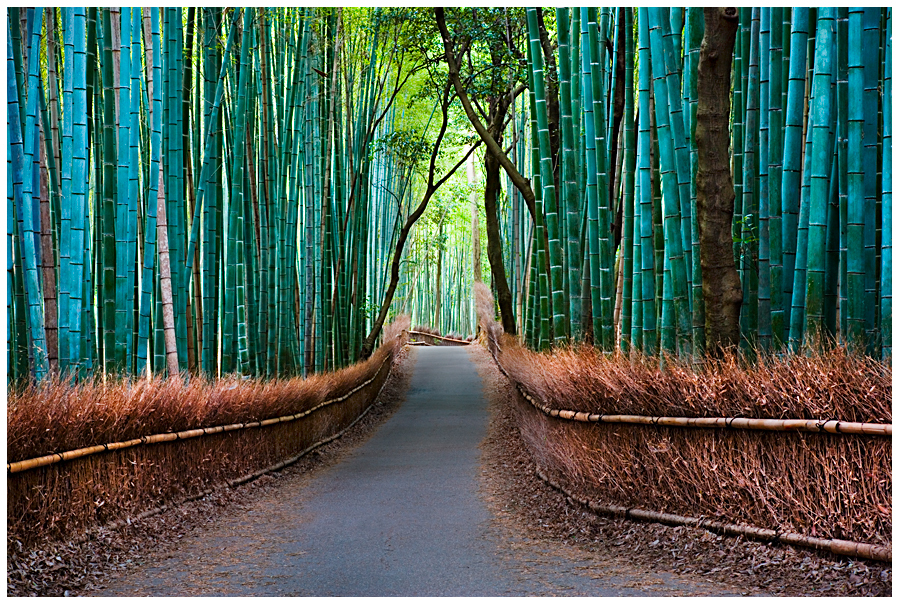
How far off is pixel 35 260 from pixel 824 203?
3.11 metres

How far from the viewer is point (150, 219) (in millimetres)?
4254

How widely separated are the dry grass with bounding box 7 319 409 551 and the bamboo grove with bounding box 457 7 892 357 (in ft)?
6.68

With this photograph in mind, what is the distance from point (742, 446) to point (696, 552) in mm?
393

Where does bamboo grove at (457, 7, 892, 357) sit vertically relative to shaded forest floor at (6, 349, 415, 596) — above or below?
above

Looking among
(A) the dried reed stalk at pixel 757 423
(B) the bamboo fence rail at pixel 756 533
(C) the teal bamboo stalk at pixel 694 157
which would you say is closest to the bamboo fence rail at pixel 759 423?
(A) the dried reed stalk at pixel 757 423

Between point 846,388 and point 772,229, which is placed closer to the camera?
point 846,388

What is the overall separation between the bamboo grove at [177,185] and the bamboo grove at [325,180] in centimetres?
2

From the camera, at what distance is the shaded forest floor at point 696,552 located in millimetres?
2291

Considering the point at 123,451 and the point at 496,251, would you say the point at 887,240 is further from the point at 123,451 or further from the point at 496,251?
the point at 496,251

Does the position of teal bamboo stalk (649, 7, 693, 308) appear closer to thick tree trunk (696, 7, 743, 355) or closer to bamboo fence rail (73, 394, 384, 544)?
thick tree trunk (696, 7, 743, 355)

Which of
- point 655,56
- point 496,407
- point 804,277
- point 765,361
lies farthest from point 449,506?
point 496,407

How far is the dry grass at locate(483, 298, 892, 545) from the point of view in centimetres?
236

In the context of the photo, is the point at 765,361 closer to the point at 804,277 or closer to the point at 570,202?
the point at 804,277

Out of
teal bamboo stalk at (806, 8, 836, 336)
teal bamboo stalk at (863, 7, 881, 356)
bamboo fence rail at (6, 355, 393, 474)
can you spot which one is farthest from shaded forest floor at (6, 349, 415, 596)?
teal bamboo stalk at (863, 7, 881, 356)
